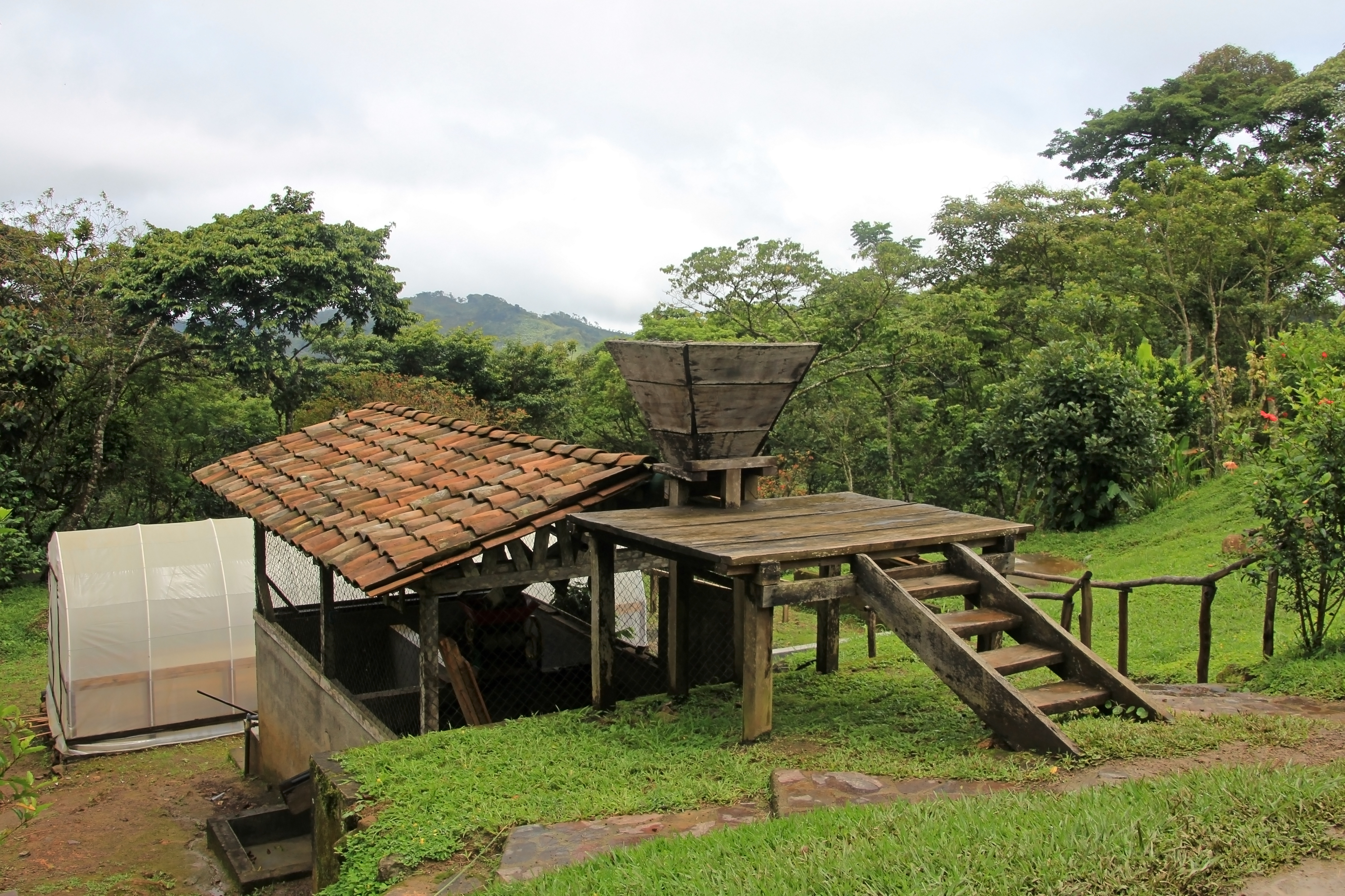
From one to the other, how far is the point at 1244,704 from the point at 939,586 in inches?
86.9

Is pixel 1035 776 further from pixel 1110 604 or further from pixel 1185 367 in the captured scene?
pixel 1185 367

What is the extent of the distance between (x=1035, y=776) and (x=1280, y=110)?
2746 cm

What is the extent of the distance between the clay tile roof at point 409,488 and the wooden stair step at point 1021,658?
2715 mm

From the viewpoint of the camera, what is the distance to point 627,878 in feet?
12.8

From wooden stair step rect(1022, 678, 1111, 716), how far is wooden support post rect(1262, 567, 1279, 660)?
2.81 metres

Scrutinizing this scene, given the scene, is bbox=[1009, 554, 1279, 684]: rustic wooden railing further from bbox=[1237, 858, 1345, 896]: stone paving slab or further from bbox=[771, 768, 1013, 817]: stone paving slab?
bbox=[1237, 858, 1345, 896]: stone paving slab

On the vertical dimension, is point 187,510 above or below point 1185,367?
below

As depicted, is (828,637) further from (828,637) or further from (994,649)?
(994,649)

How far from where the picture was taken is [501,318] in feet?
275

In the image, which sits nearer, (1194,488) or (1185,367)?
(1194,488)

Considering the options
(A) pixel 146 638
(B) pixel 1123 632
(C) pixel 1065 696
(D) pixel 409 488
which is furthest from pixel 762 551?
(A) pixel 146 638

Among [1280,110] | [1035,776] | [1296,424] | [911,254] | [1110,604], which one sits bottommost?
[1110,604]

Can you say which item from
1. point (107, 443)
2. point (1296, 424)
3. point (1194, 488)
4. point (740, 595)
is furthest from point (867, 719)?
point (107, 443)

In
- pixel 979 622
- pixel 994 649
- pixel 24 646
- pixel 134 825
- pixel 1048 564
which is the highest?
pixel 979 622
